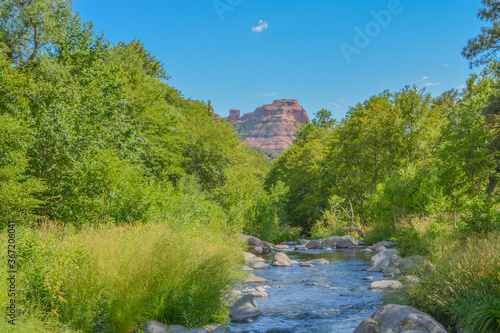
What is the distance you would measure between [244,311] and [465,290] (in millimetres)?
4546

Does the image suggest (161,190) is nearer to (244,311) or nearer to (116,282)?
(244,311)

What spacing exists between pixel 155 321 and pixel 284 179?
3686 cm

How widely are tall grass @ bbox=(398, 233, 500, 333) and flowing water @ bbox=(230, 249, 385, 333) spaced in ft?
5.30

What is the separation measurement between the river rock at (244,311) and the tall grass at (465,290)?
3.31 metres

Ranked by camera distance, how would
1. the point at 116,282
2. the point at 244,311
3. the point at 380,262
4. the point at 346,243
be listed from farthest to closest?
the point at 346,243 → the point at 380,262 → the point at 244,311 → the point at 116,282

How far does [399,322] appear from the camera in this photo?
6.38 m

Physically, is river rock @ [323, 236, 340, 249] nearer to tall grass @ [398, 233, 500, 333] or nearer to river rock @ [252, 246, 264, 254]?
river rock @ [252, 246, 264, 254]

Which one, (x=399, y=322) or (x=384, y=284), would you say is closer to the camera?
(x=399, y=322)

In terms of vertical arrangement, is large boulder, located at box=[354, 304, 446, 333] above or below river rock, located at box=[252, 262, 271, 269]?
above

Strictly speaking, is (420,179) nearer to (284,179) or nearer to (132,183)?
(132,183)

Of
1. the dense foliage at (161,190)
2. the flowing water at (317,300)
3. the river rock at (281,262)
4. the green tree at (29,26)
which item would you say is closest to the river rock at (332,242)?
the dense foliage at (161,190)

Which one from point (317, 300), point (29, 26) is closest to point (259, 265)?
point (317, 300)

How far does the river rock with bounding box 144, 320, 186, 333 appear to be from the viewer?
614 cm

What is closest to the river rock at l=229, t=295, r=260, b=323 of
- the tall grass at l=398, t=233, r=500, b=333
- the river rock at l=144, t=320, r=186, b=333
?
the river rock at l=144, t=320, r=186, b=333
